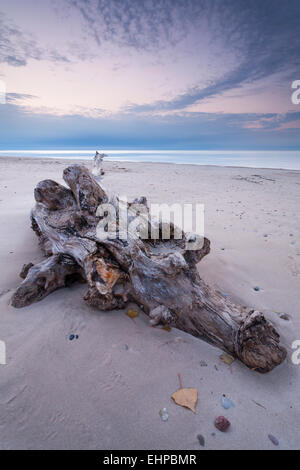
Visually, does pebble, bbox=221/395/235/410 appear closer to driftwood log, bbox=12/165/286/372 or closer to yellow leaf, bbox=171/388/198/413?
yellow leaf, bbox=171/388/198/413

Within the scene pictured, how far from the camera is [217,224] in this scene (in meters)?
6.94

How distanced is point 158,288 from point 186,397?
1.09m

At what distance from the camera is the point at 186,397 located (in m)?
2.16

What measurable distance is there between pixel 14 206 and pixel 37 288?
5.91 m

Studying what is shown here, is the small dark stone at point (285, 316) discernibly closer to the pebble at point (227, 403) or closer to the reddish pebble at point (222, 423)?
the pebble at point (227, 403)

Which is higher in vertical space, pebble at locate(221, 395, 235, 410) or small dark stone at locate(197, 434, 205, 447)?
pebble at locate(221, 395, 235, 410)

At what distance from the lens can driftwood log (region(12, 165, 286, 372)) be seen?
249 cm

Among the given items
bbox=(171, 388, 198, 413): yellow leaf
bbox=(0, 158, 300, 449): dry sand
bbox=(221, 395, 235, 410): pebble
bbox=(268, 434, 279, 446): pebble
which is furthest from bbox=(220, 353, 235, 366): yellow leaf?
bbox=(268, 434, 279, 446): pebble

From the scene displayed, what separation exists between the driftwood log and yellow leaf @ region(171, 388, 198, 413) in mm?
653

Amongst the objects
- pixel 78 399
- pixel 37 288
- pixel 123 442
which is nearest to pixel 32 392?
pixel 78 399

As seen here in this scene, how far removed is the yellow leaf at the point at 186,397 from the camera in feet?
6.91

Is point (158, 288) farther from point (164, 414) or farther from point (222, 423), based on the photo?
point (222, 423)
